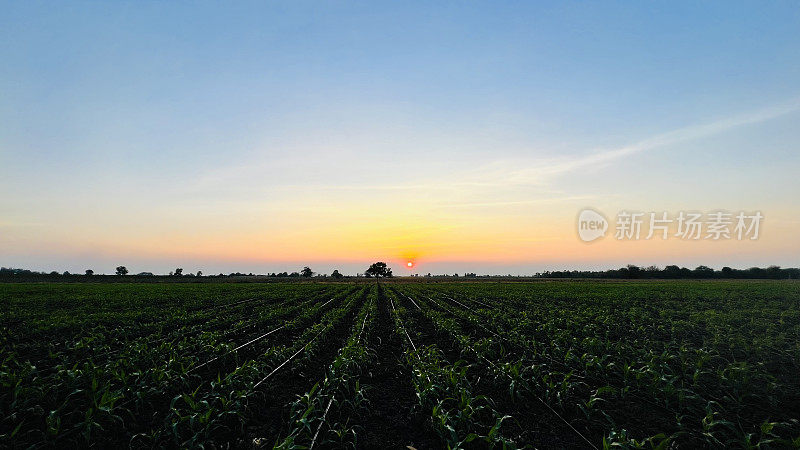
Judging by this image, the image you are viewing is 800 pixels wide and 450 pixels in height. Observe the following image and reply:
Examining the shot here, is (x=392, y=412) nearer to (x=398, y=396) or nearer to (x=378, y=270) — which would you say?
(x=398, y=396)

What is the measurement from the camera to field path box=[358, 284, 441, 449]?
5.50 metres

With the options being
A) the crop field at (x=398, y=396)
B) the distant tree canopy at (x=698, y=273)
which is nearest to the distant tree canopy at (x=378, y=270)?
the distant tree canopy at (x=698, y=273)

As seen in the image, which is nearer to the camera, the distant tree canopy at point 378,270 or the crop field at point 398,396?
the crop field at point 398,396

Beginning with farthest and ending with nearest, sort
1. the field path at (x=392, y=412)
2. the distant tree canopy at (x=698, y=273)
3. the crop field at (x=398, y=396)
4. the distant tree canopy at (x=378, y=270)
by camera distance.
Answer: the distant tree canopy at (x=378, y=270), the distant tree canopy at (x=698, y=273), the field path at (x=392, y=412), the crop field at (x=398, y=396)

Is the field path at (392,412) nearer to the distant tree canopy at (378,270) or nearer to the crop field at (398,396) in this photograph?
the crop field at (398,396)

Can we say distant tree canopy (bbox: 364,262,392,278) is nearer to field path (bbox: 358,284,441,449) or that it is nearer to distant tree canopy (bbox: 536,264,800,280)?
distant tree canopy (bbox: 536,264,800,280)

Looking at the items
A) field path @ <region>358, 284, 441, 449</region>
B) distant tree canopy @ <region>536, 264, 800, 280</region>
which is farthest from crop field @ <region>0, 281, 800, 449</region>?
distant tree canopy @ <region>536, 264, 800, 280</region>

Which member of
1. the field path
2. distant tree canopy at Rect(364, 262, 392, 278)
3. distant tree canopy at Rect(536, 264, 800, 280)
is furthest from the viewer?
distant tree canopy at Rect(364, 262, 392, 278)

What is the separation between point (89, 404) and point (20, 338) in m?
11.1


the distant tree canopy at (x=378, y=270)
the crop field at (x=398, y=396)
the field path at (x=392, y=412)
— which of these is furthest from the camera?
the distant tree canopy at (x=378, y=270)

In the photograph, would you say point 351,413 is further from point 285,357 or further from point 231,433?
point 285,357

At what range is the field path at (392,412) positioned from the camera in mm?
5496

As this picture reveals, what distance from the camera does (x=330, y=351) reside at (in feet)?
38.1

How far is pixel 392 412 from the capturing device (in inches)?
262
